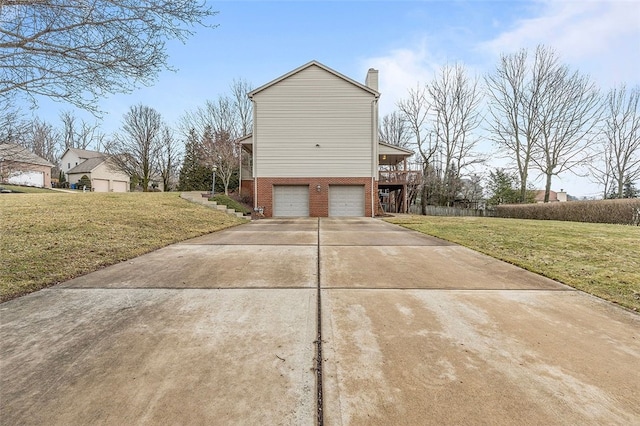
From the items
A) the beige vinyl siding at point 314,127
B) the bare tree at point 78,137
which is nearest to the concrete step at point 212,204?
the beige vinyl siding at point 314,127

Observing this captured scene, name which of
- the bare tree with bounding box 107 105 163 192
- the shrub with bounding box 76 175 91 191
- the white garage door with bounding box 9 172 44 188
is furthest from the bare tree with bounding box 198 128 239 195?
the white garage door with bounding box 9 172 44 188

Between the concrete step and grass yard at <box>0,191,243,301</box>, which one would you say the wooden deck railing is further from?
grass yard at <box>0,191,243,301</box>

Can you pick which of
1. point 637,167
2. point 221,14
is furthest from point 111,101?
point 637,167

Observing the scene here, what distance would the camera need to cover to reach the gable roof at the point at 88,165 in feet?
116

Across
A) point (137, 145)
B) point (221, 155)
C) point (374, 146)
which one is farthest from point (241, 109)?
point (374, 146)

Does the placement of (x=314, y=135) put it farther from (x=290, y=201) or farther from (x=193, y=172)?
(x=193, y=172)

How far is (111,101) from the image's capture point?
4176 millimetres

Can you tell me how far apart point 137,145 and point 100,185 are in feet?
55.6

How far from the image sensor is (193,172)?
25359 mm

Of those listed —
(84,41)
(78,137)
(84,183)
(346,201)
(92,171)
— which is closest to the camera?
(84,41)

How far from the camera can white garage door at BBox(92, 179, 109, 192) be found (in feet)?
115

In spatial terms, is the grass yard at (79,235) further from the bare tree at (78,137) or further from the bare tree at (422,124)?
the bare tree at (78,137)

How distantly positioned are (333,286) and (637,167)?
34.2 meters

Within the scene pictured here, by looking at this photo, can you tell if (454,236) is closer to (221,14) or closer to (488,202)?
(221,14)
